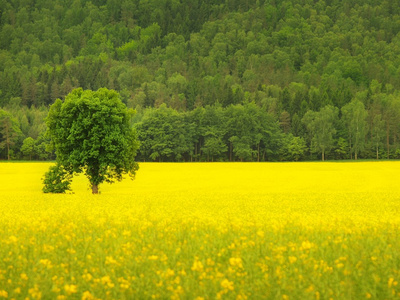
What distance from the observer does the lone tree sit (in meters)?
33.2

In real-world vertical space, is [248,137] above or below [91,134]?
above

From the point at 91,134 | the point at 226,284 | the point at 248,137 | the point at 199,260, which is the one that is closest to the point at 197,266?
the point at 199,260

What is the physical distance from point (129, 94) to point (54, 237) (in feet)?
625

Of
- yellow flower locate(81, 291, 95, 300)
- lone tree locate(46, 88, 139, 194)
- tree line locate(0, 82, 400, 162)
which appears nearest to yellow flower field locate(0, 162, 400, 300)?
yellow flower locate(81, 291, 95, 300)

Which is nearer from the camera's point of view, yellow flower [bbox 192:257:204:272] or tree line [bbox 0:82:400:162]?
yellow flower [bbox 192:257:204:272]

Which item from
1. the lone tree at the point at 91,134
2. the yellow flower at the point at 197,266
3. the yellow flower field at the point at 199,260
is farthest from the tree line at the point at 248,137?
the yellow flower at the point at 197,266

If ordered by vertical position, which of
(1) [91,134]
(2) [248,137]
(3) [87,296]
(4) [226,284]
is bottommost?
(3) [87,296]

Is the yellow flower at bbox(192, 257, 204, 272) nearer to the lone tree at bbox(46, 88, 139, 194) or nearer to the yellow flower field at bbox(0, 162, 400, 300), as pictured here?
the yellow flower field at bbox(0, 162, 400, 300)

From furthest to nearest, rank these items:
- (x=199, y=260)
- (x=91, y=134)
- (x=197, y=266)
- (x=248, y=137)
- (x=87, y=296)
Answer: (x=248, y=137), (x=91, y=134), (x=199, y=260), (x=197, y=266), (x=87, y=296)

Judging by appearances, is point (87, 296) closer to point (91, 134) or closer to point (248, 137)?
point (91, 134)

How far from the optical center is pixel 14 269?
26.8 ft

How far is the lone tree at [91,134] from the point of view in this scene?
3319 cm

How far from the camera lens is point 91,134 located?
110 feet

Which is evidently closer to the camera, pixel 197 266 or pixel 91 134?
pixel 197 266
